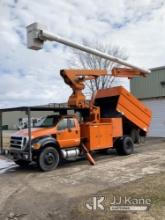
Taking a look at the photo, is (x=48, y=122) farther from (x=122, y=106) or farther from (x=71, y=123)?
(x=122, y=106)

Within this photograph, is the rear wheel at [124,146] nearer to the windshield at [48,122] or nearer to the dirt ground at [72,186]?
the dirt ground at [72,186]

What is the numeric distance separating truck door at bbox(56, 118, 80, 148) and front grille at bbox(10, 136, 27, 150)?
1270 millimetres

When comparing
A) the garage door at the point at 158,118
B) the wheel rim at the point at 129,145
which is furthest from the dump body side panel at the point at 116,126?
the garage door at the point at 158,118

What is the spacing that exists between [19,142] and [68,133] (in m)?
1.88

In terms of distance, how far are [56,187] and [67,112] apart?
4420 millimetres

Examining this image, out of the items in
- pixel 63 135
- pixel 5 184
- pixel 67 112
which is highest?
pixel 67 112

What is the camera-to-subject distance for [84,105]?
12.9m

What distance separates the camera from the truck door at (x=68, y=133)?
11539 mm

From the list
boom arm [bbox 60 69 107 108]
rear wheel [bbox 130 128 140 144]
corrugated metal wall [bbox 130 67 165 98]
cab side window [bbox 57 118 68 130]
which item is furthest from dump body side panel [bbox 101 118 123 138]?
corrugated metal wall [bbox 130 67 165 98]

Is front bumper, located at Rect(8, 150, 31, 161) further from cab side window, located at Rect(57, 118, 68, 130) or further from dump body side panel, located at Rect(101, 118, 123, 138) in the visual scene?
dump body side panel, located at Rect(101, 118, 123, 138)

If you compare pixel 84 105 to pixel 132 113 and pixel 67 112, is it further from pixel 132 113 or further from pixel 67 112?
pixel 132 113

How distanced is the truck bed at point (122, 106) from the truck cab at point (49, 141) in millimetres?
2446

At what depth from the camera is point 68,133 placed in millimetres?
11789

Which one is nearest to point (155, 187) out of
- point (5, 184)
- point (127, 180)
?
point (127, 180)
